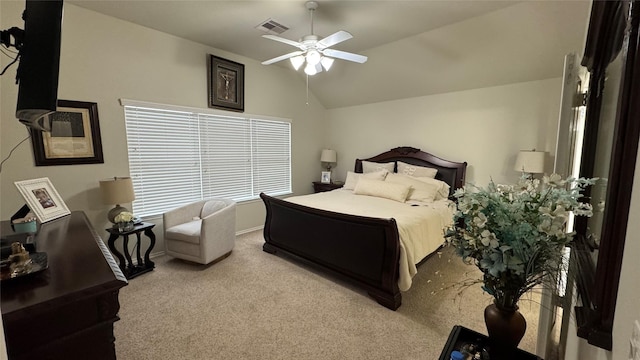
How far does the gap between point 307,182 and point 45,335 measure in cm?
455

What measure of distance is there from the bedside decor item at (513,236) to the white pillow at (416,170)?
125 inches

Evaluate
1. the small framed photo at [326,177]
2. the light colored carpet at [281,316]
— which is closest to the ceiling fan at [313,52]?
the light colored carpet at [281,316]

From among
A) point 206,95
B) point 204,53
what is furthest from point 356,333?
point 204,53

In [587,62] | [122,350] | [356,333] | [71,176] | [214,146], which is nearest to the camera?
[587,62]

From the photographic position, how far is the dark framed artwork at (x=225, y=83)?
3.72 meters

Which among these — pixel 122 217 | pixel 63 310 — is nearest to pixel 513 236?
pixel 63 310

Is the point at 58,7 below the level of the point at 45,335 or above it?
above

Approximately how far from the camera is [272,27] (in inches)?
120

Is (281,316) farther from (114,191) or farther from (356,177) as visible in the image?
(356,177)

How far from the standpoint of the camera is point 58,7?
1048 mm

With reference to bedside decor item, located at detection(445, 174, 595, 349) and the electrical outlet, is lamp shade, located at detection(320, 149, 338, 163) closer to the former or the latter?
bedside decor item, located at detection(445, 174, 595, 349)

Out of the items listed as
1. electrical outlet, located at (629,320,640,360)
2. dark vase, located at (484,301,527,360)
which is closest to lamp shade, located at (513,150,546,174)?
dark vase, located at (484,301,527,360)

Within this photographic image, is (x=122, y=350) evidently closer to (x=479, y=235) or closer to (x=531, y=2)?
(x=479, y=235)

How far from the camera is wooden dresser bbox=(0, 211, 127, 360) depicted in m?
0.82
